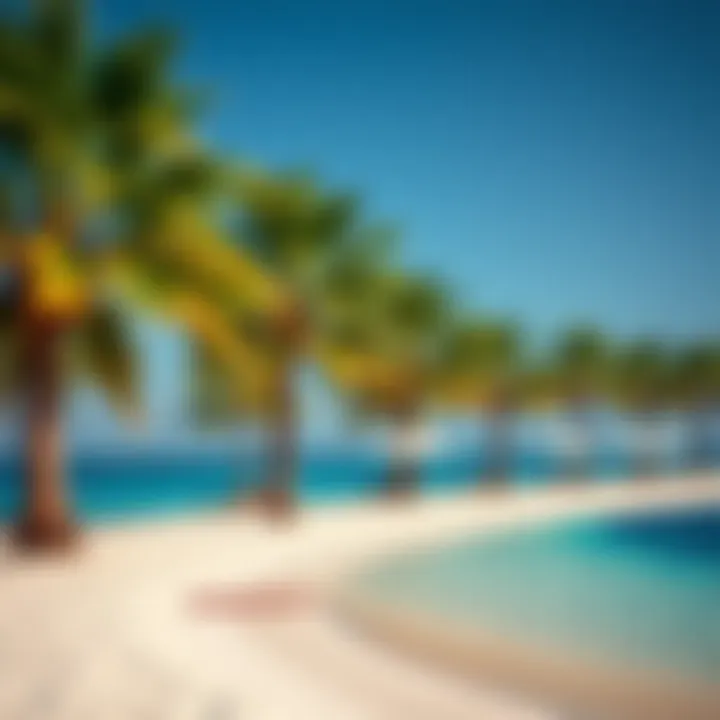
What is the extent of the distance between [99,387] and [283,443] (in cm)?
51

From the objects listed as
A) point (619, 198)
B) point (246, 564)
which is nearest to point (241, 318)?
point (246, 564)

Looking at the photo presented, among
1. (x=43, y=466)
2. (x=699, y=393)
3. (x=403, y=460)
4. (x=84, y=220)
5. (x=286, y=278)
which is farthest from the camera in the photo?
(x=286, y=278)

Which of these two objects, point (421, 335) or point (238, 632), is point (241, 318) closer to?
point (421, 335)

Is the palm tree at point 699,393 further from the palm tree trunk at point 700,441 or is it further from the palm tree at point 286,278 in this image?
the palm tree at point 286,278

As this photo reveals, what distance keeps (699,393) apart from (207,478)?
134 cm

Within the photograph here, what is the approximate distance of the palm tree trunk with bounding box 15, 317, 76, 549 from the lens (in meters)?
1.90

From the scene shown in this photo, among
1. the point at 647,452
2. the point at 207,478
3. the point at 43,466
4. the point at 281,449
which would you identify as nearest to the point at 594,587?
the point at 647,452

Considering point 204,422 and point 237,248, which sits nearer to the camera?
point 204,422

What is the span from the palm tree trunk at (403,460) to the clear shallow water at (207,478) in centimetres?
4

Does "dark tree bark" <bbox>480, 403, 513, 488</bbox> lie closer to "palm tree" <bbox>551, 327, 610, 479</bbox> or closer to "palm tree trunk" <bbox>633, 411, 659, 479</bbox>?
"palm tree" <bbox>551, 327, 610, 479</bbox>

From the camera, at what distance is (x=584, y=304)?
2.03 meters

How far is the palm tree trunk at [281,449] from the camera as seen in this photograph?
7.07ft

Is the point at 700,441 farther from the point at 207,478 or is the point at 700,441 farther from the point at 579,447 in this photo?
the point at 207,478

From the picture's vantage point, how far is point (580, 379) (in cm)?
221
